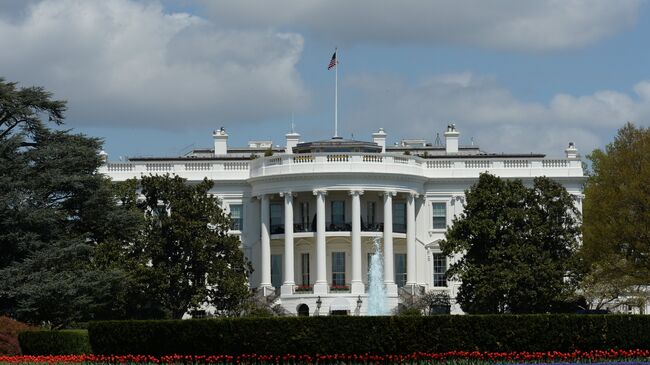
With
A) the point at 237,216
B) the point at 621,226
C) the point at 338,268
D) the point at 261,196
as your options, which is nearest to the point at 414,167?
the point at 338,268

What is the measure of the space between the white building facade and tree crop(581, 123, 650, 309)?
1462cm

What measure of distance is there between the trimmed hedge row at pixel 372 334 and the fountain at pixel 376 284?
37862 millimetres

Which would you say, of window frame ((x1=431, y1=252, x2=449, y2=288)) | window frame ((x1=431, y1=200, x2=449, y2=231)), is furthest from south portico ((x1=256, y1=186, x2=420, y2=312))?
window frame ((x1=431, y1=252, x2=449, y2=288))

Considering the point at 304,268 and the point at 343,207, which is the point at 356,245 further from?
the point at 304,268

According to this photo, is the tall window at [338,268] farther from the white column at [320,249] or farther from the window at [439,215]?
the window at [439,215]

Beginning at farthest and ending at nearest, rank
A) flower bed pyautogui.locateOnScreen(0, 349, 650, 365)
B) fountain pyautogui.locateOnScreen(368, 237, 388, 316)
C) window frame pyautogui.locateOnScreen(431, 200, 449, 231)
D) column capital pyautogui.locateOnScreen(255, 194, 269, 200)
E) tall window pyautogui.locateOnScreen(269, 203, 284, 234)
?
window frame pyautogui.locateOnScreen(431, 200, 449, 231), tall window pyautogui.locateOnScreen(269, 203, 284, 234), column capital pyautogui.locateOnScreen(255, 194, 269, 200), fountain pyautogui.locateOnScreen(368, 237, 388, 316), flower bed pyautogui.locateOnScreen(0, 349, 650, 365)

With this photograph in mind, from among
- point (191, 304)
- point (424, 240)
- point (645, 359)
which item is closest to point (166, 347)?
point (645, 359)

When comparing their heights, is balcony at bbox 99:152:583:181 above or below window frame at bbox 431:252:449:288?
above

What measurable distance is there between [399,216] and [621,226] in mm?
20646

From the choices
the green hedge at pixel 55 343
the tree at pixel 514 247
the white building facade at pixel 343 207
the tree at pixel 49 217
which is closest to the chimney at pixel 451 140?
the white building facade at pixel 343 207

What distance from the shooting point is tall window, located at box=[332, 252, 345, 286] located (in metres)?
85.8

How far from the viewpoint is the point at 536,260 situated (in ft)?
232

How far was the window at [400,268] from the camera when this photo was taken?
87.1m

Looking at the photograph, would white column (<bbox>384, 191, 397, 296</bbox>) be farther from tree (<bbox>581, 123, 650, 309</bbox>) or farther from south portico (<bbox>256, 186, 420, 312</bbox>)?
tree (<bbox>581, 123, 650, 309</bbox>)
